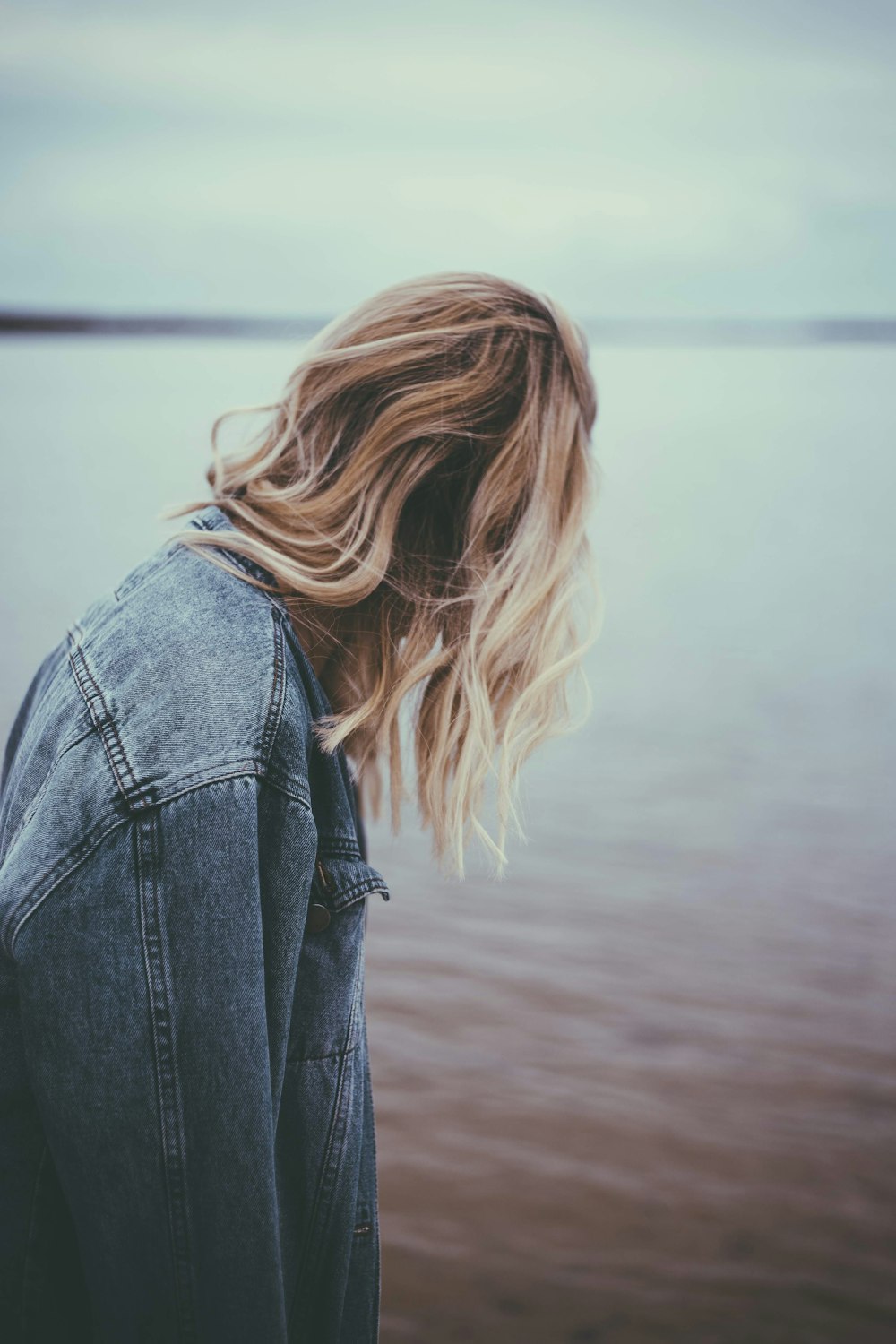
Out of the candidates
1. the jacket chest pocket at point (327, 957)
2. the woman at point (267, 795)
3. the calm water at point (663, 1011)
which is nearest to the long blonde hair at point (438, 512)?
the woman at point (267, 795)

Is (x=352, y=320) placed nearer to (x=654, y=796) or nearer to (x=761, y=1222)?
(x=761, y=1222)

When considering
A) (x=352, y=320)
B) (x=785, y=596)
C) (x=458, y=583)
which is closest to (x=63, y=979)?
(x=458, y=583)

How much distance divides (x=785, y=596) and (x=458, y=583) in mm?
6691

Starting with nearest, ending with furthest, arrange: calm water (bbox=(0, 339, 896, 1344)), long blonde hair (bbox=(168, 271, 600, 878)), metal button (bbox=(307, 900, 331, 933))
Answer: metal button (bbox=(307, 900, 331, 933))
long blonde hair (bbox=(168, 271, 600, 878))
calm water (bbox=(0, 339, 896, 1344))

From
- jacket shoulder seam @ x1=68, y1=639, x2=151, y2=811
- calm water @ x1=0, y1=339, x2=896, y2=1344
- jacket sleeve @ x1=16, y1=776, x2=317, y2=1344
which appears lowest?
calm water @ x1=0, y1=339, x2=896, y2=1344

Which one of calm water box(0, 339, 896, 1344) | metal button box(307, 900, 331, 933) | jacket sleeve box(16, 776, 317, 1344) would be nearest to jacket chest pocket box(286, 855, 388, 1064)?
metal button box(307, 900, 331, 933)

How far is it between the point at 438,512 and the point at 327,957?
51cm

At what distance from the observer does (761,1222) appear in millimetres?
2488

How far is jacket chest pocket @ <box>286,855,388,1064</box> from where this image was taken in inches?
39.8

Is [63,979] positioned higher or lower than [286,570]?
lower

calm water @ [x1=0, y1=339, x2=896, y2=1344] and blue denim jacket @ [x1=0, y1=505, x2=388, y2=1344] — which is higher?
blue denim jacket @ [x1=0, y1=505, x2=388, y2=1344]

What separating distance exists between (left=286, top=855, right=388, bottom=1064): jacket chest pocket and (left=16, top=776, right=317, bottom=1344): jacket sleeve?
114 millimetres

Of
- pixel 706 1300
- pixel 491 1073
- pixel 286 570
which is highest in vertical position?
pixel 286 570

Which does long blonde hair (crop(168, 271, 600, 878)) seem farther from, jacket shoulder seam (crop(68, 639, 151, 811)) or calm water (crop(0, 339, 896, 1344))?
calm water (crop(0, 339, 896, 1344))
